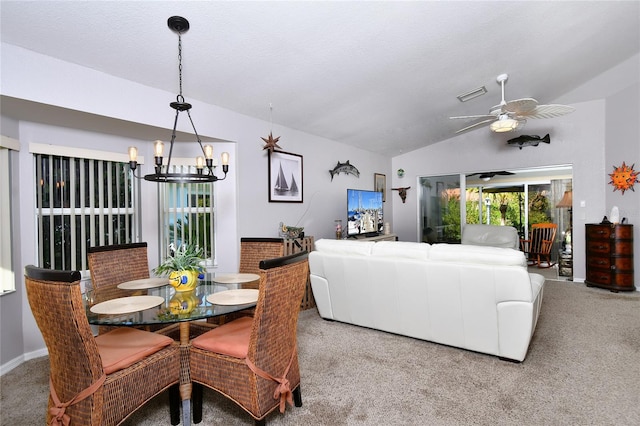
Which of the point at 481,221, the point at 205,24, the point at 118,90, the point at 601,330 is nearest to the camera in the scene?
the point at 205,24

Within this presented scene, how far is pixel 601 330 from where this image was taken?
128 inches

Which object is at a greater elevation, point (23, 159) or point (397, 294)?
point (23, 159)

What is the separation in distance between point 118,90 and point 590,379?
415 centimetres

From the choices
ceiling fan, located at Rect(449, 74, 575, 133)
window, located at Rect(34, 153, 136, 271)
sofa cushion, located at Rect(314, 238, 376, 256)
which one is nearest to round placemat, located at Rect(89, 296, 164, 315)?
window, located at Rect(34, 153, 136, 271)

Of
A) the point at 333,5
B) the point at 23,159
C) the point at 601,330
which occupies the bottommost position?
the point at 601,330

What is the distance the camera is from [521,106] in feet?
11.4

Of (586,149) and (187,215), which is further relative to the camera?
(586,149)

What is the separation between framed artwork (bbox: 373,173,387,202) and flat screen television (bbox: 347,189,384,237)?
70 centimetres

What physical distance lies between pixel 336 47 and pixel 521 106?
82.4 inches

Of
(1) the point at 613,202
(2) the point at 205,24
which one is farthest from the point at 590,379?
(1) the point at 613,202

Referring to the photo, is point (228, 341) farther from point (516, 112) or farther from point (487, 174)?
point (487, 174)

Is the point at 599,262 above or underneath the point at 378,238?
underneath

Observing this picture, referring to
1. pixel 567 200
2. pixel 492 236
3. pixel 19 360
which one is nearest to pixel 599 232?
pixel 567 200

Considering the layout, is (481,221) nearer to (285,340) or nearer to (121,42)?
(285,340)
